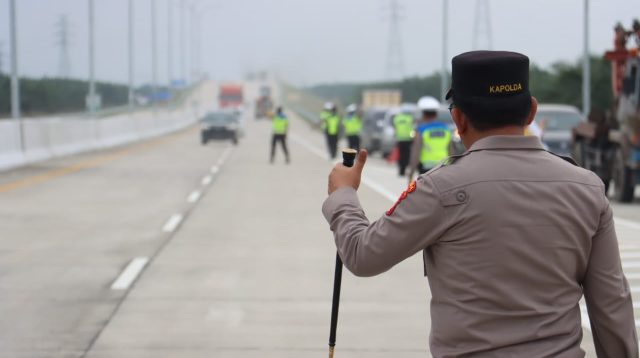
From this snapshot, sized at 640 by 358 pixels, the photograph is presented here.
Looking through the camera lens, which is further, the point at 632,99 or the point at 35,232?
the point at 632,99

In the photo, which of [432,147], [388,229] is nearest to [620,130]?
[432,147]

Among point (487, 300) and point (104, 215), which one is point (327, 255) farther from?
point (487, 300)

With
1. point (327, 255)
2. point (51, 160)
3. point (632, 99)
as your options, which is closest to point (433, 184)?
point (327, 255)

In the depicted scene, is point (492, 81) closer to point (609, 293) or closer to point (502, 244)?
point (502, 244)

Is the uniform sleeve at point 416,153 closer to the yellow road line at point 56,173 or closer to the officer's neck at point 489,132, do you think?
the yellow road line at point 56,173

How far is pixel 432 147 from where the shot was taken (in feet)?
47.9

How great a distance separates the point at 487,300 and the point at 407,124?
23.7m

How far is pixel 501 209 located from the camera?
304 cm

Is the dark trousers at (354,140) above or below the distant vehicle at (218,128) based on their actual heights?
above

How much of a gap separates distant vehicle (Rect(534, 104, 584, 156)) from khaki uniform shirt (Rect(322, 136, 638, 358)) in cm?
2256

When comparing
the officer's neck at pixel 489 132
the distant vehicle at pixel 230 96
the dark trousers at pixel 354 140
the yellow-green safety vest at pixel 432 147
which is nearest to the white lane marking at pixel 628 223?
the yellow-green safety vest at pixel 432 147

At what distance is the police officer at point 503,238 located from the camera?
9.95ft

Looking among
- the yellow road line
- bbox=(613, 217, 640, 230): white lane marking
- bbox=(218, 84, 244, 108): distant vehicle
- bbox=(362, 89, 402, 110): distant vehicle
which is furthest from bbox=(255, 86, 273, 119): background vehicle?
bbox=(613, 217, 640, 230): white lane marking

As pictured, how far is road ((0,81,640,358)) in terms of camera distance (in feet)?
24.8
